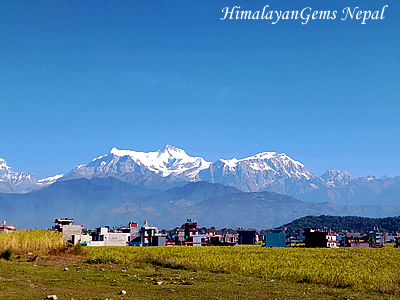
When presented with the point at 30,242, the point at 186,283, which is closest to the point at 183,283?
the point at 186,283

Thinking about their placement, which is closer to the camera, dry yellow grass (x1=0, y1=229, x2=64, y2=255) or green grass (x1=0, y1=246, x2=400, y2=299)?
green grass (x1=0, y1=246, x2=400, y2=299)

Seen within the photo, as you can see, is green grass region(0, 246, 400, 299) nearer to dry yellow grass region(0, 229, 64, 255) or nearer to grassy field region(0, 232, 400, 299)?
grassy field region(0, 232, 400, 299)

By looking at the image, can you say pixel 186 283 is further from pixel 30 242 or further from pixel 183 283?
pixel 30 242

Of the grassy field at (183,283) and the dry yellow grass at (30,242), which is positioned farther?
the dry yellow grass at (30,242)

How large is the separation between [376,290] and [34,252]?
1033 inches

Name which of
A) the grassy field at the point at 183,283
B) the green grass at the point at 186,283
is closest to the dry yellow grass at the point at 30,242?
the green grass at the point at 186,283

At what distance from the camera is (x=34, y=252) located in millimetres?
36656

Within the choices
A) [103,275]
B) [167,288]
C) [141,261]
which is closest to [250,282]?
[167,288]

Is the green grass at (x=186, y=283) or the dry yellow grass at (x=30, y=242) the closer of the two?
the green grass at (x=186, y=283)

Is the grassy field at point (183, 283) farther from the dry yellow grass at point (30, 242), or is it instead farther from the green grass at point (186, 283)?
the dry yellow grass at point (30, 242)

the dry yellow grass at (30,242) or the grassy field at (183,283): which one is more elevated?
the dry yellow grass at (30,242)

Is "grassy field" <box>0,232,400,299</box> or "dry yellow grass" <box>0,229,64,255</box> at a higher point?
"dry yellow grass" <box>0,229,64,255</box>

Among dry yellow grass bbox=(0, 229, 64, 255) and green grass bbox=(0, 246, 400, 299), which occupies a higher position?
dry yellow grass bbox=(0, 229, 64, 255)

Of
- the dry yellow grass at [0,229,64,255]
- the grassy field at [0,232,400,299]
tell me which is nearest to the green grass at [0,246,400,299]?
the grassy field at [0,232,400,299]
